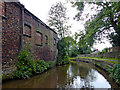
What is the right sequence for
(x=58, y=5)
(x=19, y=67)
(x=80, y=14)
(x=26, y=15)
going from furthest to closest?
(x=58, y=5)
(x=80, y=14)
(x=26, y=15)
(x=19, y=67)

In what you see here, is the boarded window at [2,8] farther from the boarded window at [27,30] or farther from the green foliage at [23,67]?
the green foliage at [23,67]

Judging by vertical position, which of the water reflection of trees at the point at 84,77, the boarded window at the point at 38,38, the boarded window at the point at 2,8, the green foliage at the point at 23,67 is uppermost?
the boarded window at the point at 2,8

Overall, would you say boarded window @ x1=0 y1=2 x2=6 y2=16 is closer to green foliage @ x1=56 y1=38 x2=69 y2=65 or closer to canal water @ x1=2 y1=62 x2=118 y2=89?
canal water @ x1=2 y1=62 x2=118 y2=89

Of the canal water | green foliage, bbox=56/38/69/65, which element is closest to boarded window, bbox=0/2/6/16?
the canal water

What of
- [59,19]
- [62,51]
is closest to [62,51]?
[62,51]

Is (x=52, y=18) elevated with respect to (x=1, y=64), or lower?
elevated

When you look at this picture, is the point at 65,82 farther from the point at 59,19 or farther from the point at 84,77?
the point at 59,19

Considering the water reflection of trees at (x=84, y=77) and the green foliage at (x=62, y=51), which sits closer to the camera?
→ the water reflection of trees at (x=84, y=77)

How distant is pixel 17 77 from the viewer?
4992 millimetres

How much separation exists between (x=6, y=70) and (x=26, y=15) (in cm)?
473

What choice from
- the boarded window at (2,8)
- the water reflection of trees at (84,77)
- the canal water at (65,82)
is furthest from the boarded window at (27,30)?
the water reflection of trees at (84,77)

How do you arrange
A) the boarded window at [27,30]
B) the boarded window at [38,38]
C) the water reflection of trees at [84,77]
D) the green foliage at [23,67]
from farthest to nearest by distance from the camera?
the boarded window at [38,38] < the boarded window at [27,30] < the green foliage at [23,67] < the water reflection of trees at [84,77]

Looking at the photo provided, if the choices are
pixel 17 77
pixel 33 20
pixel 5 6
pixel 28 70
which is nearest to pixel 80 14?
pixel 33 20

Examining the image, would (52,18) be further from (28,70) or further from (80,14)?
(28,70)
